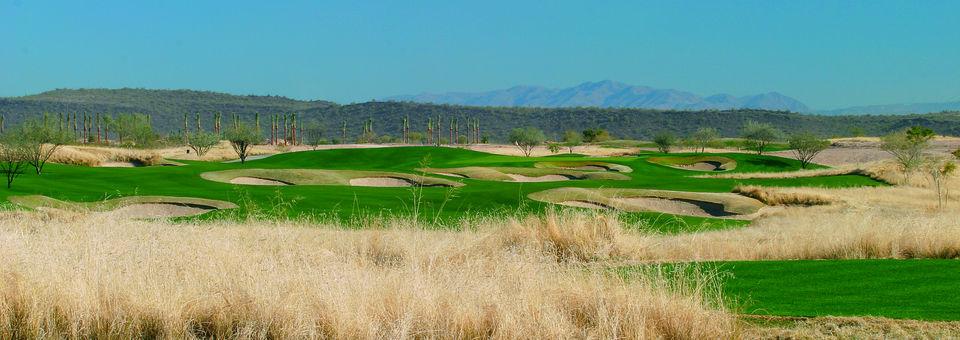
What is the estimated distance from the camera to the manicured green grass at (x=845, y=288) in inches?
318

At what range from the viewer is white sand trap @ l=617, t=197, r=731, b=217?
27.1 metres

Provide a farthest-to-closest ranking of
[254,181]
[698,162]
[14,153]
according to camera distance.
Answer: [698,162] < [254,181] < [14,153]

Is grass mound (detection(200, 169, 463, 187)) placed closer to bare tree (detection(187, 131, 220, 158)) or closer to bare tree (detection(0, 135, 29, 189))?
bare tree (detection(0, 135, 29, 189))

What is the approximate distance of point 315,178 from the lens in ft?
113

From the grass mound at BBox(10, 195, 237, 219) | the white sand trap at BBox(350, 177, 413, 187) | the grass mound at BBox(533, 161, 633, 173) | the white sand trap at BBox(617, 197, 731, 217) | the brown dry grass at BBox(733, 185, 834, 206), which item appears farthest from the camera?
the grass mound at BBox(533, 161, 633, 173)

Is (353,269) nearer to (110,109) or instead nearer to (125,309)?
(125,309)

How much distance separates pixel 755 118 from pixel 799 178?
114640 mm

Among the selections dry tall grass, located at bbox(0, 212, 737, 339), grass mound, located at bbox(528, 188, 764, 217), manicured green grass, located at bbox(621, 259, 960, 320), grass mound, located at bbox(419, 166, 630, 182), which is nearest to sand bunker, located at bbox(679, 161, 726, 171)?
grass mound, located at bbox(419, 166, 630, 182)

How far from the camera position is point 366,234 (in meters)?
13.5

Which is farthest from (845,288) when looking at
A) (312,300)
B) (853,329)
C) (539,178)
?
(539,178)

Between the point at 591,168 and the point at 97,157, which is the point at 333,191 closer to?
the point at 591,168

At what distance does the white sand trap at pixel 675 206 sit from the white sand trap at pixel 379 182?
10.9 m

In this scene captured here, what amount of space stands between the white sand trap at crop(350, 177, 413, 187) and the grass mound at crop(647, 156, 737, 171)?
1049 inches

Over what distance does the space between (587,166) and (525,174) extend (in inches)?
351
